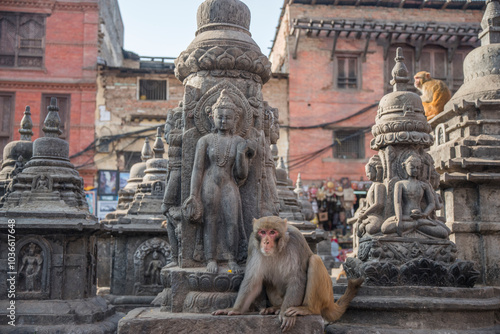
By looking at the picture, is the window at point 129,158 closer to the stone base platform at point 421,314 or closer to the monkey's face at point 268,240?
the stone base platform at point 421,314

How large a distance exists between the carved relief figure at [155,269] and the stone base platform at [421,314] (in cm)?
466

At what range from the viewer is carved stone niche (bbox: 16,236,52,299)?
7633mm

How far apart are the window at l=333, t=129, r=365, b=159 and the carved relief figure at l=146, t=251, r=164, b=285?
1685 centimetres

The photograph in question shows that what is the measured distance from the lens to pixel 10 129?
80.0ft

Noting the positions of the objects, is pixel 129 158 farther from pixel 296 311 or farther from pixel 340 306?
pixel 296 311

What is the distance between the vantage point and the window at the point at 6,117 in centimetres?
2441

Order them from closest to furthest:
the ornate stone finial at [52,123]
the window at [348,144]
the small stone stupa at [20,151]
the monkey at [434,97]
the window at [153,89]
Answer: the ornate stone finial at [52,123] < the small stone stupa at [20,151] < the monkey at [434,97] < the window at [153,89] < the window at [348,144]

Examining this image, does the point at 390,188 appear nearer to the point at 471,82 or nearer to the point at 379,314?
the point at 379,314

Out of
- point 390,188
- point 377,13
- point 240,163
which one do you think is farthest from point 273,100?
point 240,163

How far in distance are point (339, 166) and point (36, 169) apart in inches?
731

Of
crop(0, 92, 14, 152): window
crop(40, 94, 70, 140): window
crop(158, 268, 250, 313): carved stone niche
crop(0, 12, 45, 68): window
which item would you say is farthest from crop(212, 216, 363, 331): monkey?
crop(0, 12, 45, 68): window

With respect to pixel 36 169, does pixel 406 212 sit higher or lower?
lower

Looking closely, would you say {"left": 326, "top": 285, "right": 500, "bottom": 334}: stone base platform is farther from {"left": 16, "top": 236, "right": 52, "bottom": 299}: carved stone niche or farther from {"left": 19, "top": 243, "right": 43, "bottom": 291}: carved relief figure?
{"left": 19, "top": 243, "right": 43, "bottom": 291}: carved relief figure

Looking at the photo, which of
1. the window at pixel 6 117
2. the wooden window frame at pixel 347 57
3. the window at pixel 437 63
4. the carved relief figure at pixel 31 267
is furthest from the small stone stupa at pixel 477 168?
the window at pixel 6 117
